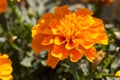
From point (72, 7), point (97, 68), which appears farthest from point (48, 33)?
point (72, 7)

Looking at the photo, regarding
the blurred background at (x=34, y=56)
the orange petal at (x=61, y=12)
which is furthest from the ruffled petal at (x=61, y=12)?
the blurred background at (x=34, y=56)

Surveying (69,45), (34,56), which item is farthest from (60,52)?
(34,56)

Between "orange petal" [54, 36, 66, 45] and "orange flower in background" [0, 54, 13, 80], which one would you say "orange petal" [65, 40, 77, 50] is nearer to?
"orange petal" [54, 36, 66, 45]

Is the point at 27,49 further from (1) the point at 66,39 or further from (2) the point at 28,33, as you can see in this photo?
(1) the point at 66,39

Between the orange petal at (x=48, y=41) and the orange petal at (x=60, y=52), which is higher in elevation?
the orange petal at (x=48, y=41)

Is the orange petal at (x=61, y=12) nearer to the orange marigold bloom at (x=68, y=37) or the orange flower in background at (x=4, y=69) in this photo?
the orange marigold bloom at (x=68, y=37)

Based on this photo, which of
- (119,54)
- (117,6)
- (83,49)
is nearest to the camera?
(83,49)

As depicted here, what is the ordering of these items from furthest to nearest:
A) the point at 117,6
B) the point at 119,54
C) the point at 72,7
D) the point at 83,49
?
the point at 117,6 < the point at 72,7 < the point at 119,54 < the point at 83,49

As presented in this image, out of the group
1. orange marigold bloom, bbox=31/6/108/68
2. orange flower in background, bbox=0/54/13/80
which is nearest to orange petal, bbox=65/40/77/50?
orange marigold bloom, bbox=31/6/108/68

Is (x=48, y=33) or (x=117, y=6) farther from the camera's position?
→ (x=117, y=6)
